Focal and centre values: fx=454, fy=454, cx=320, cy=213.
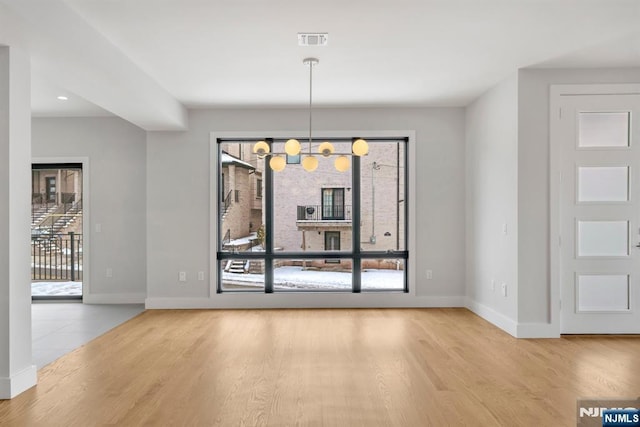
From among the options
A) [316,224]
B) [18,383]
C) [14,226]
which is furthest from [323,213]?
[18,383]

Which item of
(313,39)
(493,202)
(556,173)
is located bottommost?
(493,202)

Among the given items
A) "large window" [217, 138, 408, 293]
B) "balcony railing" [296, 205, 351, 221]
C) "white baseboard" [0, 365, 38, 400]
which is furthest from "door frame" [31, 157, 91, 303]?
"white baseboard" [0, 365, 38, 400]

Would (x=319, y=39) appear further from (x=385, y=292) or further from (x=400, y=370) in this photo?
(x=385, y=292)

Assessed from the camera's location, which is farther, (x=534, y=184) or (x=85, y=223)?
(x=85, y=223)

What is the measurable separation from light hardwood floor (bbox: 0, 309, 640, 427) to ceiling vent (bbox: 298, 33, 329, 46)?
8.70ft

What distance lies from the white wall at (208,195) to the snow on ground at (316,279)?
23 centimetres

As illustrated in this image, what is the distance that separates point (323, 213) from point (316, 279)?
0.91m

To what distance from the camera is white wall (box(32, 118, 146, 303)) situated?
21.5 ft

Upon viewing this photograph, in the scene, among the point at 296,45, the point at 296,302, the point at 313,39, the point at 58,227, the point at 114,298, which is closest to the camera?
the point at 313,39

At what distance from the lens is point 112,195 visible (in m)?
6.57

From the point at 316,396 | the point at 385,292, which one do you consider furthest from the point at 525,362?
the point at 385,292

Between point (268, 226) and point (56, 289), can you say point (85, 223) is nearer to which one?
point (56, 289)

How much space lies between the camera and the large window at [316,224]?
20.5 ft

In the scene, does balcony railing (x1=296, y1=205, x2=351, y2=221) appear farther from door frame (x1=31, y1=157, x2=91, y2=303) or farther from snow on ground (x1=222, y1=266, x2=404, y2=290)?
door frame (x1=31, y1=157, x2=91, y2=303)
